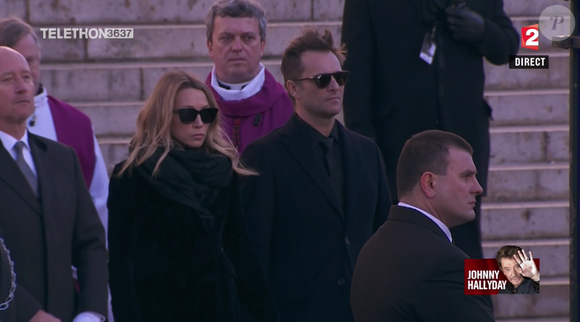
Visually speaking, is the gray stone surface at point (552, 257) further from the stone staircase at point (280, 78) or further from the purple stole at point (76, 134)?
the purple stole at point (76, 134)

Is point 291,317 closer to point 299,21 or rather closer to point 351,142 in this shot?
point 351,142

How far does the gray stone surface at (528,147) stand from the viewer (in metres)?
8.38

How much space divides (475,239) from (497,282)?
238cm

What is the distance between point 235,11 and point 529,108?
11.8ft

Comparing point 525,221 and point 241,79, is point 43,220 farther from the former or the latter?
point 525,221

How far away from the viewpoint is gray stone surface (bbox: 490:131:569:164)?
8375mm

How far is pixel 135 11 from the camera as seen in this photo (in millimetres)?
8844

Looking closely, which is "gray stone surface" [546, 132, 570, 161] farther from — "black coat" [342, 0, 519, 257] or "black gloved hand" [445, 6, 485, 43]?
"black gloved hand" [445, 6, 485, 43]

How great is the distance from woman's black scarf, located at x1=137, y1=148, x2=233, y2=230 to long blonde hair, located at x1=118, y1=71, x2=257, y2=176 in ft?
0.11

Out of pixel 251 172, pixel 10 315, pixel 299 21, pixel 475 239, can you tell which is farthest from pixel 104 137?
pixel 10 315

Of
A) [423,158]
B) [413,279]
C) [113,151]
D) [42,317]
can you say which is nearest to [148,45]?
[113,151]

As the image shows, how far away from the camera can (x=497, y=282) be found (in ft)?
13.9

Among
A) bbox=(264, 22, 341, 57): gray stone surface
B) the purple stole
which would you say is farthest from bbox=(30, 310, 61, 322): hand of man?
bbox=(264, 22, 341, 57): gray stone surface

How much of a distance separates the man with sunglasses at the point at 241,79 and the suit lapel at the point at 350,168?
56cm
